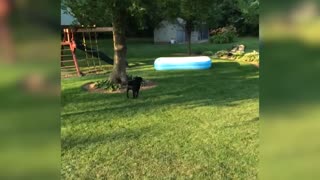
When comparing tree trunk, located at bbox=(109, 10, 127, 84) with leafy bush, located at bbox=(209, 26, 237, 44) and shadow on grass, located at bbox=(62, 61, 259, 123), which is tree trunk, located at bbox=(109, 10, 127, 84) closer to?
shadow on grass, located at bbox=(62, 61, 259, 123)

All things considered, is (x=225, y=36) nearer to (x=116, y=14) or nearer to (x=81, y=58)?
(x=81, y=58)

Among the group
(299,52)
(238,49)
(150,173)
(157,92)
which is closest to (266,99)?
(299,52)

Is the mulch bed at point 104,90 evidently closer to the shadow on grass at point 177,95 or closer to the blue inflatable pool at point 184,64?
the shadow on grass at point 177,95

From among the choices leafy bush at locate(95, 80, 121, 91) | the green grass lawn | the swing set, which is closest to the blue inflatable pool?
the swing set

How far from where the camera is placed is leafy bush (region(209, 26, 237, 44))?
2484cm

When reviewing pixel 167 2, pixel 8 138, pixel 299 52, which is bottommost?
pixel 8 138

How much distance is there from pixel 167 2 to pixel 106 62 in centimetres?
703

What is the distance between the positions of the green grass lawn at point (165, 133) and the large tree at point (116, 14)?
1148 mm

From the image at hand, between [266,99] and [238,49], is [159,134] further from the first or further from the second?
[238,49]

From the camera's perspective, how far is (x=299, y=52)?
1002 mm

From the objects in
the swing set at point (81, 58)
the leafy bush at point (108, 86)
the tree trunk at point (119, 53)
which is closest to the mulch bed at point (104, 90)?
the leafy bush at point (108, 86)

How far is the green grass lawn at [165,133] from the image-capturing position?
4348mm

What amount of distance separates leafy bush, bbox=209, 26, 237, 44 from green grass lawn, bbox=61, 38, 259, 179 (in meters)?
14.9

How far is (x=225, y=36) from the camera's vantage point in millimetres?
24875
